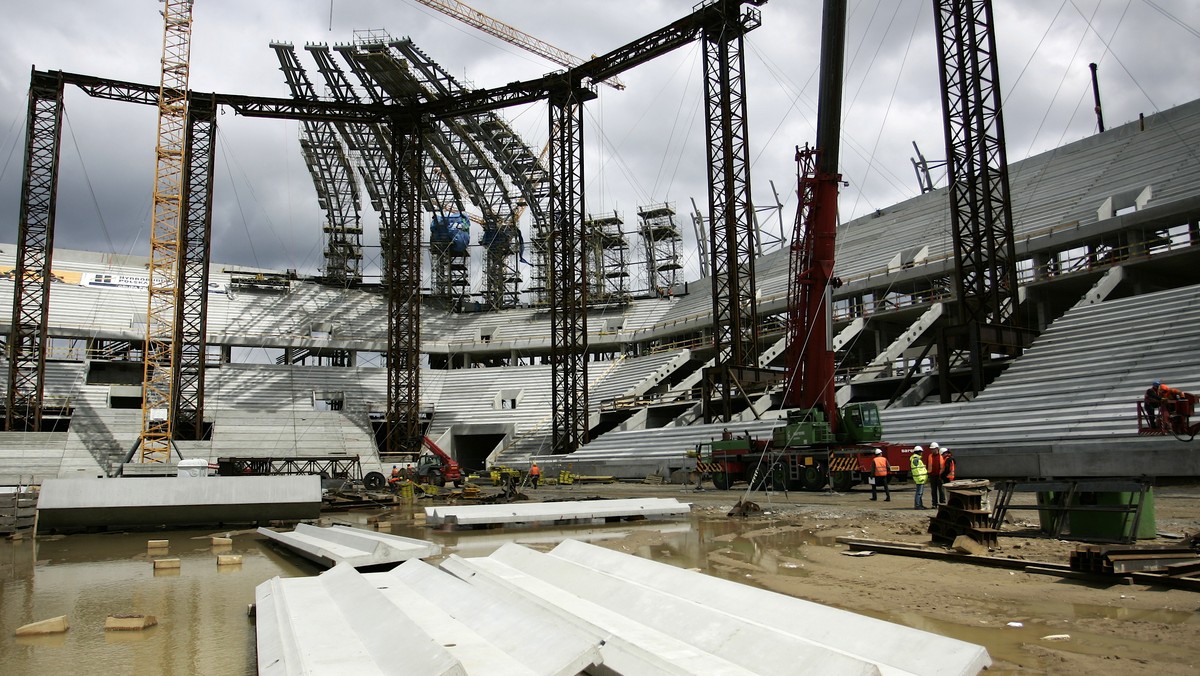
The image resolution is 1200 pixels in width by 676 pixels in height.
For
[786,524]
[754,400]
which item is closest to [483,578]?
[786,524]

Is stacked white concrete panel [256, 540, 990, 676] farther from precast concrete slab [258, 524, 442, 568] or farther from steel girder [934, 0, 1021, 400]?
steel girder [934, 0, 1021, 400]

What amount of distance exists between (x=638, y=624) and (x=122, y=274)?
6243 centimetres

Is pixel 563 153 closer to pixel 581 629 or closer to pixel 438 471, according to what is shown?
pixel 438 471

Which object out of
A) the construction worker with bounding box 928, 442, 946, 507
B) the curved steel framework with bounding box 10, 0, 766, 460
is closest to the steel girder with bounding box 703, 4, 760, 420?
the curved steel framework with bounding box 10, 0, 766, 460

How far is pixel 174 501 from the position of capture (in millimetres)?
15820

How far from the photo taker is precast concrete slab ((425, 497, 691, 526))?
49.3 ft

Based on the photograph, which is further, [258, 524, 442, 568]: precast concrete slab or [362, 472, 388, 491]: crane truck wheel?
[362, 472, 388, 491]: crane truck wheel

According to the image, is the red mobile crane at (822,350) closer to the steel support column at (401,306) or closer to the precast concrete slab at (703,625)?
the precast concrete slab at (703,625)

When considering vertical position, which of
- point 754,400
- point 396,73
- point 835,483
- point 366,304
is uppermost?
point 396,73

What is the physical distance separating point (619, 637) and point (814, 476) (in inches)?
732

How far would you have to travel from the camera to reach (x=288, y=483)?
55.2 feet

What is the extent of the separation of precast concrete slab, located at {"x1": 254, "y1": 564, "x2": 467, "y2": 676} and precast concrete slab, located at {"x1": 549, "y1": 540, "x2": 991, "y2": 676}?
5.90 ft

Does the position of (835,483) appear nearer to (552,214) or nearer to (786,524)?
(786,524)

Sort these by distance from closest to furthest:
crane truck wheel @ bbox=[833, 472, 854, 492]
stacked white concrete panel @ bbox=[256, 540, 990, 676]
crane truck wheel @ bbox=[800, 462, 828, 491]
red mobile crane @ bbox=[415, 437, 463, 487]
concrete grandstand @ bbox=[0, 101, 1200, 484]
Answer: stacked white concrete panel @ bbox=[256, 540, 990, 676]
crane truck wheel @ bbox=[833, 472, 854, 492]
crane truck wheel @ bbox=[800, 462, 828, 491]
concrete grandstand @ bbox=[0, 101, 1200, 484]
red mobile crane @ bbox=[415, 437, 463, 487]
